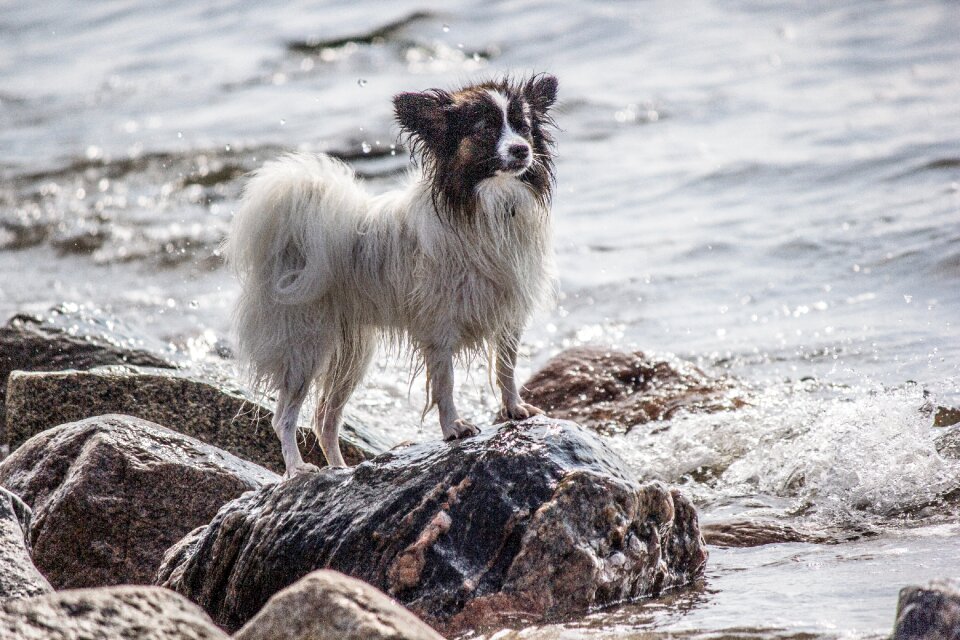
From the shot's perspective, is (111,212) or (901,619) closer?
(901,619)

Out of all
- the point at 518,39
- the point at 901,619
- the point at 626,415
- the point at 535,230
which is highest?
the point at 518,39

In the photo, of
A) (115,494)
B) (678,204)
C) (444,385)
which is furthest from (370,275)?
(678,204)

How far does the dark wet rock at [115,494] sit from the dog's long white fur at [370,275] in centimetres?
51

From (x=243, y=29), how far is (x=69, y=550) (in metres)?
19.2

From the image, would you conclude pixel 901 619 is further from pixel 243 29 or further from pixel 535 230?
pixel 243 29

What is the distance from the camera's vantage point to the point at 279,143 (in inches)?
690

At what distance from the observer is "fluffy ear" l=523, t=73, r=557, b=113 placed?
211 inches

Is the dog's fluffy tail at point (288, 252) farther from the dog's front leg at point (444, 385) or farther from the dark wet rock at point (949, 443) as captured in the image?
the dark wet rock at point (949, 443)

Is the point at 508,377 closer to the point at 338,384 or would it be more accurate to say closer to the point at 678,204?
the point at 338,384

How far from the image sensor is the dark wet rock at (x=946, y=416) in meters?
7.55

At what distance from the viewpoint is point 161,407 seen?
716cm

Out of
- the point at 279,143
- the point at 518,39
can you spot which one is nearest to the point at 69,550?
the point at 279,143

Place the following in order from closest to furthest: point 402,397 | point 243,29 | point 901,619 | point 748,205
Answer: point 901,619
point 402,397
point 748,205
point 243,29

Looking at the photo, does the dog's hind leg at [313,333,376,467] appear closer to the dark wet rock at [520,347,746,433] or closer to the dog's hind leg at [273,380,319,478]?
the dog's hind leg at [273,380,319,478]
